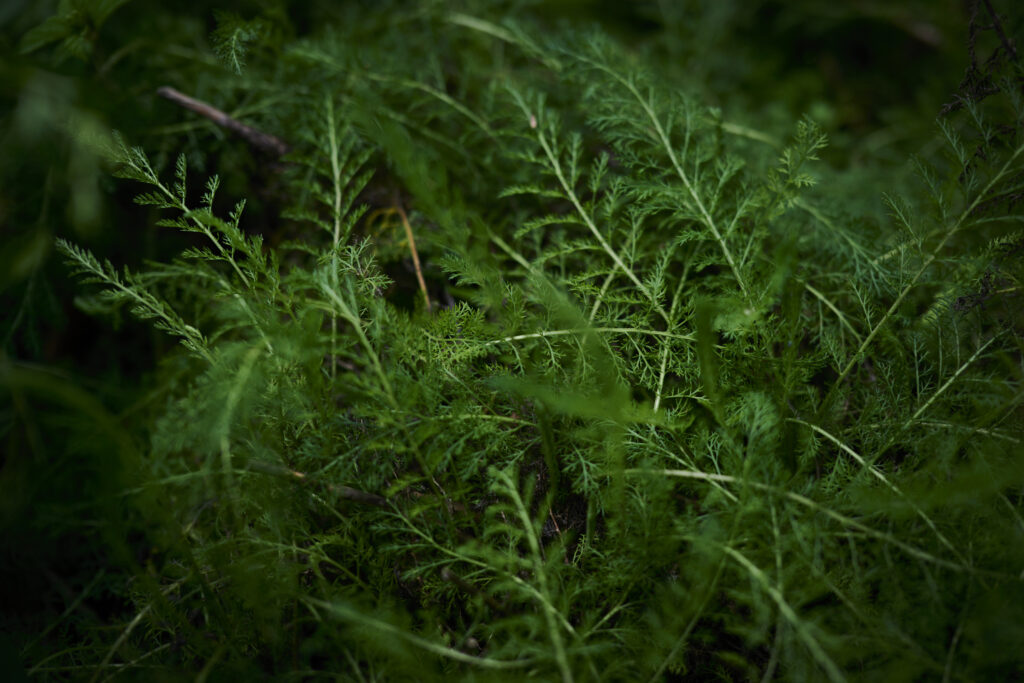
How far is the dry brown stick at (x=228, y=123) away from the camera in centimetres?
172

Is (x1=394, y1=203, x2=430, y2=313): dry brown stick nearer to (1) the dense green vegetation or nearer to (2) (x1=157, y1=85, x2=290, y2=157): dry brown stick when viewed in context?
(1) the dense green vegetation

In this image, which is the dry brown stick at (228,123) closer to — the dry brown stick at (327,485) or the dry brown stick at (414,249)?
the dry brown stick at (414,249)

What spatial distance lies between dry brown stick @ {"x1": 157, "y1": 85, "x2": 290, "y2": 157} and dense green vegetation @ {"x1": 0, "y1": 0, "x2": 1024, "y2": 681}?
1 cm

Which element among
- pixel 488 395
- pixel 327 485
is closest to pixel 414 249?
pixel 488 395

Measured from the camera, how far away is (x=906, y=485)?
1.08m

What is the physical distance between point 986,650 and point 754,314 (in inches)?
24.2

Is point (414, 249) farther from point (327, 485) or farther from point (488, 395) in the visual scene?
point (327, 485)

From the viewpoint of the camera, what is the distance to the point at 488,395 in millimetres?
1227

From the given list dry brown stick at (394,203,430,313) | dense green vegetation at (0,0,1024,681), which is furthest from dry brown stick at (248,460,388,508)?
dry brown stick at (394,203,430,313)

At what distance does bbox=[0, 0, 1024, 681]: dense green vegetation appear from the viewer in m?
1.00

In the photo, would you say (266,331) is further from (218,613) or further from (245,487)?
(218,613)

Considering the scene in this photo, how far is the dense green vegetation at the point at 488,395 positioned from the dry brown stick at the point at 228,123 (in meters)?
0.01

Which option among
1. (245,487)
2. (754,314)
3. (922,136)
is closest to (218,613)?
(245,487)

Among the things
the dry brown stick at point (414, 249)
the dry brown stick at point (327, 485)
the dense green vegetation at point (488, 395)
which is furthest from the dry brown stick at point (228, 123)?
the dry brown stick at point (327, 485)
